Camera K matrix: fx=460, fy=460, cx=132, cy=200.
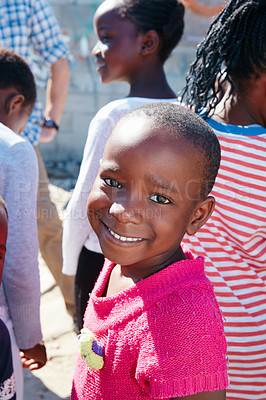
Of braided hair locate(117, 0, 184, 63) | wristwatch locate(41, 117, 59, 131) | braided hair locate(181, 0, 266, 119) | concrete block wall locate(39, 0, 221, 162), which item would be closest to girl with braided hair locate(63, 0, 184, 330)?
braided hair locate(117, 0, 184, 63)

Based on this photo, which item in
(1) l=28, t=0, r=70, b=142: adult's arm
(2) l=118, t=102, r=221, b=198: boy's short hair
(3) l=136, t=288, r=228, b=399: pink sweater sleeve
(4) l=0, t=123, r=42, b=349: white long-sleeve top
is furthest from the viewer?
(1) l=28, t=0, r=70, b=142: adult's arm

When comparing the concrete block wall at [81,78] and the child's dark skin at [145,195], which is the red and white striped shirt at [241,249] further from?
the concrete block wall at [81,78]

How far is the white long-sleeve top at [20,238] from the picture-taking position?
163cm

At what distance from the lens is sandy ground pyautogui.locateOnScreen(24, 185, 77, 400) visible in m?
2.68

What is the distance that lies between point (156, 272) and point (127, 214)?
0.72 feet

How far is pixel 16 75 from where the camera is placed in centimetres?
201

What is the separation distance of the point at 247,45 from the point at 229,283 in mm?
770

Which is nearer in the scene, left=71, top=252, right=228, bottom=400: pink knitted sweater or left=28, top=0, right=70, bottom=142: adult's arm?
left=71, top=252, right=228, bottom=400: pink knitted sweater

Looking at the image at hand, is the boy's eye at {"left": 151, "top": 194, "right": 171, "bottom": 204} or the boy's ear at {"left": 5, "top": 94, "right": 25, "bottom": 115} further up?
the boy's eye at {"left": 151, "top": 194, "right": 171, "bottom": 204}

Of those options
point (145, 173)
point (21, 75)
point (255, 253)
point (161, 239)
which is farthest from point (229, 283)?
point (21, 75)

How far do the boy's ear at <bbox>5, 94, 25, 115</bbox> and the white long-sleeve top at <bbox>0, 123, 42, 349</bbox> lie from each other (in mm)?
281

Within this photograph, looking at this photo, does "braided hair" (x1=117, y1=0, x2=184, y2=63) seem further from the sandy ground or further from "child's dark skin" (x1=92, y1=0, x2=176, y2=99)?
the sandy ground

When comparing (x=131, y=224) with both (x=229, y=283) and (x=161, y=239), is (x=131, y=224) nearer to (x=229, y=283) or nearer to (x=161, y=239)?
(x=161, y=239)

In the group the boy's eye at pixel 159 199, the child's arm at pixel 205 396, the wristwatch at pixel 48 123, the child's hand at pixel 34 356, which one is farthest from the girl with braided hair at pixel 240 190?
the wristwatch at pixel 48 123
